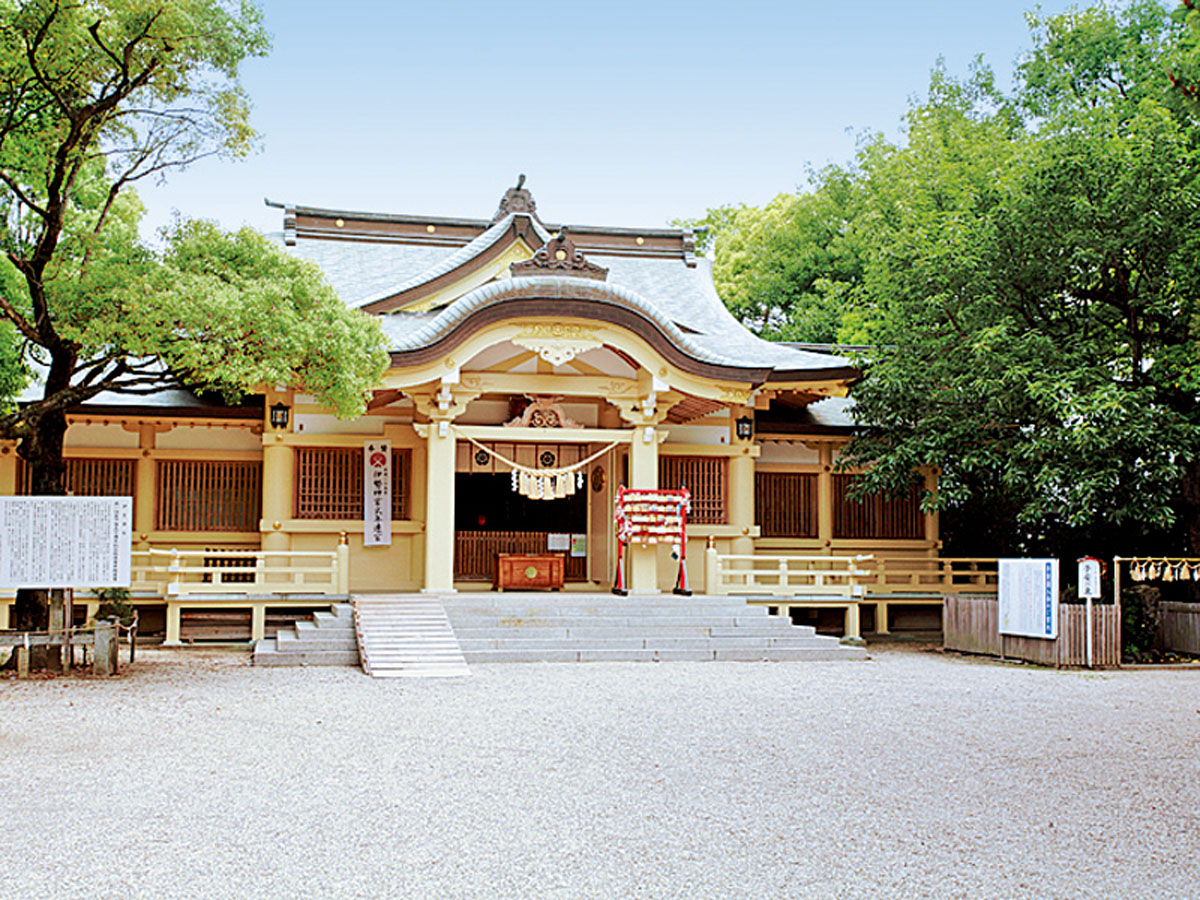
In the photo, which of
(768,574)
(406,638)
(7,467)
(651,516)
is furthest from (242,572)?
(768,574)

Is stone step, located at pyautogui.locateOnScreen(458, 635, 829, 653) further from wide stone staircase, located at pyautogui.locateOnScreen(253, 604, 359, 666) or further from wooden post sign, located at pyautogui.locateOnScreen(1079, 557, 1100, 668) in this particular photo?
wooden post sign, located at pyautogui.locateOnScreen(1079, 557, 1100, 668)

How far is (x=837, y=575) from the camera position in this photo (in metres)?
15.8

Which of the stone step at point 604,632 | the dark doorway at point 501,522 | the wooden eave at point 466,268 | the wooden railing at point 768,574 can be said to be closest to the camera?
the stone step at point 604,632

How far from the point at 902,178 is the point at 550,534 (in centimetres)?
1356

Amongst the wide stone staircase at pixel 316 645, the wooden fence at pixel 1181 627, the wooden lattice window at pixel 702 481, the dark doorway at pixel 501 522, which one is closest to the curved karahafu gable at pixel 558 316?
the wooden lattice window at pixel 702 481

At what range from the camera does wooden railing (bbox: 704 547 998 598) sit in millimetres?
15312

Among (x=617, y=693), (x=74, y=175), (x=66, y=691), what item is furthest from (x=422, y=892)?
(x=74, y=175)

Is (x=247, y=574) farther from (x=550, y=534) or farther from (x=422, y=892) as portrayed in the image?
(x=422, y=892)

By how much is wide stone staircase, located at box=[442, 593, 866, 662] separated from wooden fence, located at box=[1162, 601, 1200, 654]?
4.73 m

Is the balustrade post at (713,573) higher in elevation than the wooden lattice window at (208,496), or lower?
lower

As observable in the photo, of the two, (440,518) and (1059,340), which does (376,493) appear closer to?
(440,518)

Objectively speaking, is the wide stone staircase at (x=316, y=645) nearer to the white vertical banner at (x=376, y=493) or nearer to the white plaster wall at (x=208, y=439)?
the white vertical banner at (x=376, y=493)

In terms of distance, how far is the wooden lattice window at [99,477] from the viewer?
1597 centimetres

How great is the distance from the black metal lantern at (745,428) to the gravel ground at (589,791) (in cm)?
640
